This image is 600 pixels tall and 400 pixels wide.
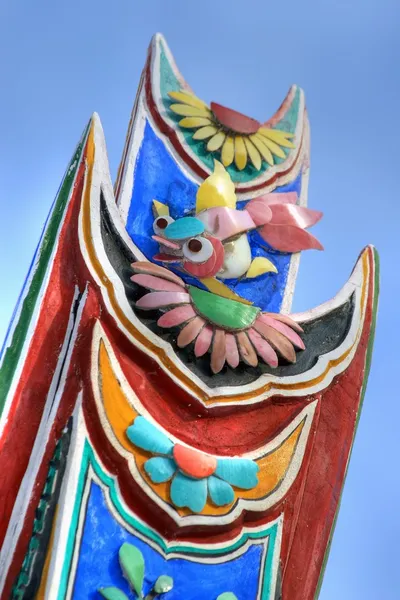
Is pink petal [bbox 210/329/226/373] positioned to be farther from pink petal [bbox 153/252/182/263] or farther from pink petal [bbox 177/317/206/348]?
pink petal [bbox 153/252/182/263]

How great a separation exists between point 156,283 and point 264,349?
0.63 m

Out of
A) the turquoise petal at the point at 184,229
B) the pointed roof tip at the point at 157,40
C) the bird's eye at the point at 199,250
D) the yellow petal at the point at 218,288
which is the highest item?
the pointed roof tip at the point at 157,40

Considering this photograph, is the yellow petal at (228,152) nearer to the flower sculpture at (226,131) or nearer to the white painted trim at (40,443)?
the flower sculpture at (226,131)

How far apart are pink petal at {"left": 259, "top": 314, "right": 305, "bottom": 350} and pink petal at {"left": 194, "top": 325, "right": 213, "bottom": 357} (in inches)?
13.0

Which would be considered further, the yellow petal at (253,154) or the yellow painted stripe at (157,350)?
the yellow petal at (253,154)

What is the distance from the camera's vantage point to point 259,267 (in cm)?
521

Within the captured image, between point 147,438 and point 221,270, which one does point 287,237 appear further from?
point 147,438

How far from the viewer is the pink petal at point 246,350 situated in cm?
435

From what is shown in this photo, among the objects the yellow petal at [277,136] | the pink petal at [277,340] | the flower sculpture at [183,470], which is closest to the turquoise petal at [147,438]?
the flower sculpture at [183,470]

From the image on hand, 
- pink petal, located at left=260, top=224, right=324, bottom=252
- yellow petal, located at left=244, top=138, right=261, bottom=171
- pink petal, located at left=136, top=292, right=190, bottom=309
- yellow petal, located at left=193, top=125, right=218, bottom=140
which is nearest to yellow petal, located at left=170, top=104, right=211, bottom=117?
yellow petal, located at left=193, top=125, right=218, bottom=140

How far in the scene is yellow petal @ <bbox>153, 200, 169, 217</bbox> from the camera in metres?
5.13

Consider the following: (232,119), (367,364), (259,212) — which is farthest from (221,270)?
(232,119)

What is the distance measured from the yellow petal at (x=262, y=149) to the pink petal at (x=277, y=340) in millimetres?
1785

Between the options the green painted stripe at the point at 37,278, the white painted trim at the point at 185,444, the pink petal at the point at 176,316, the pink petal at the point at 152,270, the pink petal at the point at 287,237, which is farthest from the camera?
the pink petal at the point at 287,237
